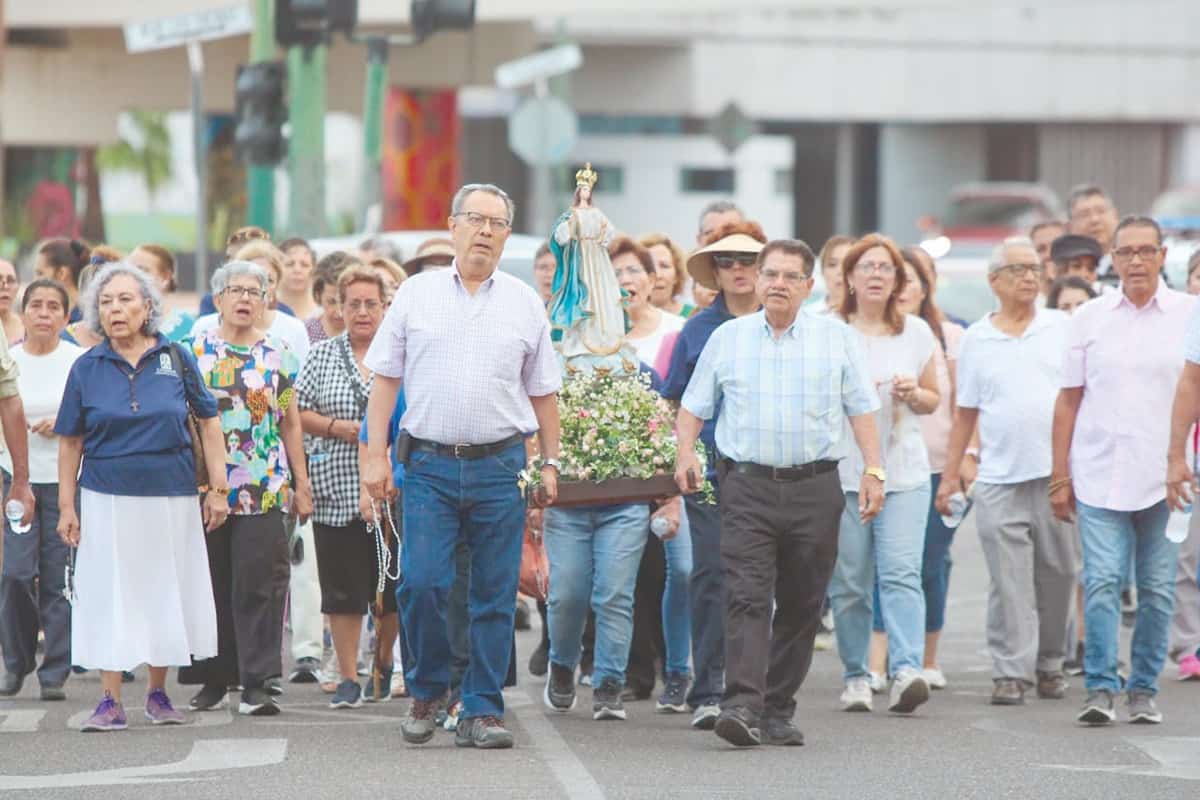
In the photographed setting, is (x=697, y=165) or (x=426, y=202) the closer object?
(x=426, y=202)

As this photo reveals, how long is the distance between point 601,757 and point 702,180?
3866 centimetres

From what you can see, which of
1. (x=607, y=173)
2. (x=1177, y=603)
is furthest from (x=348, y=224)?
(x=1177, y=603)

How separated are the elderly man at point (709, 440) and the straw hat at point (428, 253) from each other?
2201mm

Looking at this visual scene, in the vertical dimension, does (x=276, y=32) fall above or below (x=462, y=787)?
above

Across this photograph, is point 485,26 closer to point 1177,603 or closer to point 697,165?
point 697,165

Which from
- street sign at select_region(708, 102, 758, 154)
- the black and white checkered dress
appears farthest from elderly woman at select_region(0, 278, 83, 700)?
street sign at select_region(708, 102, 758, 154)

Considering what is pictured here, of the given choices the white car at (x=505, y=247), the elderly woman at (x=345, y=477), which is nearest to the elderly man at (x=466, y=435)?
the elderly woman at (x=345, y=477)

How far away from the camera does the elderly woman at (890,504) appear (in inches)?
468

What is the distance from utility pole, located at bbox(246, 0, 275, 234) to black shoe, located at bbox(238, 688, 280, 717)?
34.3ft

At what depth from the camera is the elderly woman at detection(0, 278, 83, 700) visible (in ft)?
40.9

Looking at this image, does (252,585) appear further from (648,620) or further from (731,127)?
(731,127)

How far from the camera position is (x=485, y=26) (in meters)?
36.6

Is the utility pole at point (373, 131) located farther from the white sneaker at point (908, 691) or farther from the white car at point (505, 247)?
the white sneaker at point (908, 691)

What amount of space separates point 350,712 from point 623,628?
1220 mm
